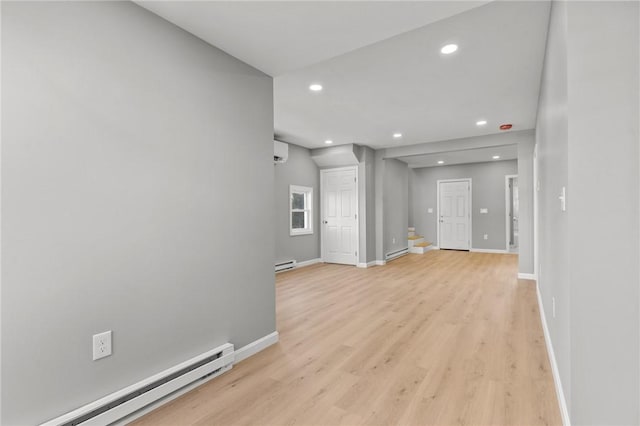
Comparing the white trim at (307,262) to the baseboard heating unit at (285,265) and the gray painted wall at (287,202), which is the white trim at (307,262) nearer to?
the gray painted wall at (287,202)

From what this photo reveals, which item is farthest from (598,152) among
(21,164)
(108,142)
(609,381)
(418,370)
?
(21,164)

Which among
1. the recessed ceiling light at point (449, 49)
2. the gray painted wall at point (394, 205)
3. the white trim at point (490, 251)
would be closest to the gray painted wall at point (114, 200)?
the recessed ceiling light at point (449, 49)

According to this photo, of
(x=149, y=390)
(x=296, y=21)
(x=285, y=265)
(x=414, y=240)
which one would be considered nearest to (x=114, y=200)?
(x=149, y=390)

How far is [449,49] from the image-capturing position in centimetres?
253

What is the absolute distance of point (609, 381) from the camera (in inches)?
51.9

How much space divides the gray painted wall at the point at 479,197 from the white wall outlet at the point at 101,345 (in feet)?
28.9

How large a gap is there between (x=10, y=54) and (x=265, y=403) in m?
2.15

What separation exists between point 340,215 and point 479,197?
4355mm

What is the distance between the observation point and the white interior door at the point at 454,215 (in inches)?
344

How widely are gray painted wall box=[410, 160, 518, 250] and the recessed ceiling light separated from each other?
6.76 m

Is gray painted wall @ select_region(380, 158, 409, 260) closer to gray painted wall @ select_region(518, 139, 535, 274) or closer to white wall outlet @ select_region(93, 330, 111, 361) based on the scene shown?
gray painted wall @ select_region(518, 139, 535, 274)

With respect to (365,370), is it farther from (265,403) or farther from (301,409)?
(265,403)

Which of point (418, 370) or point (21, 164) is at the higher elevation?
point (21, 164)

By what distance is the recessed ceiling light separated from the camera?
8.14ft
